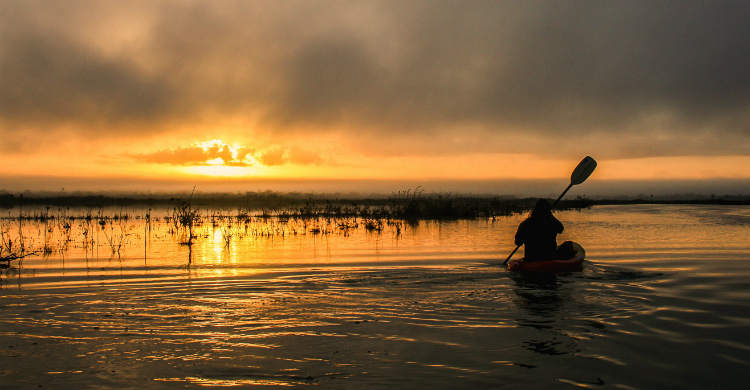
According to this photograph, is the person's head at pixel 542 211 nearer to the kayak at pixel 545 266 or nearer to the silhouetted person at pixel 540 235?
the silhouetted person at pixel 540 235

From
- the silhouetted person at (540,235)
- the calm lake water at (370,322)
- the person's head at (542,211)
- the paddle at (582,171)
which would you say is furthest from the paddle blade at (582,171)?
the person's head at (542,211)

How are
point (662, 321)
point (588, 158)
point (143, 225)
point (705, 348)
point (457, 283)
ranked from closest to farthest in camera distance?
1. point (705, 348)
2. point (662, 321)
3. point (457, 283)
4. point (588, 158)
5. point (143, 225)

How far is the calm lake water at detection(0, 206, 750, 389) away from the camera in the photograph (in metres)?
5.48

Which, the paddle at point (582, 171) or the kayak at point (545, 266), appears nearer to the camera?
the kayak at point (545, 266)

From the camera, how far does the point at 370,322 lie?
7.59 meters

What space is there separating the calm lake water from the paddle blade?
3.15 m

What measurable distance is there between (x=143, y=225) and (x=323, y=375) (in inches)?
954

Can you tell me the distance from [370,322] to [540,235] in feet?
21.9

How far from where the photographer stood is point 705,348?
21.0 feet

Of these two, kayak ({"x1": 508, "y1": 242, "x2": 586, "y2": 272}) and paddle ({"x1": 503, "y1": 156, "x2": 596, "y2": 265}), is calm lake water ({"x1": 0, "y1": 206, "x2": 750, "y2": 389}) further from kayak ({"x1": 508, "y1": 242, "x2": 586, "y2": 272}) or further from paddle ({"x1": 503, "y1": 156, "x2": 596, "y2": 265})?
paddle ({"x1": 503, "y1": 156, "x2": 596, "y2": 265})

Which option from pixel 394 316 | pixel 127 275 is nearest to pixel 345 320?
pixel 394 316

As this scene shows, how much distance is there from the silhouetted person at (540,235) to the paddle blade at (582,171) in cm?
521

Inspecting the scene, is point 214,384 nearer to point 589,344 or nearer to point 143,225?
point 589,344

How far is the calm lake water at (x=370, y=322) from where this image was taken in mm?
5480
